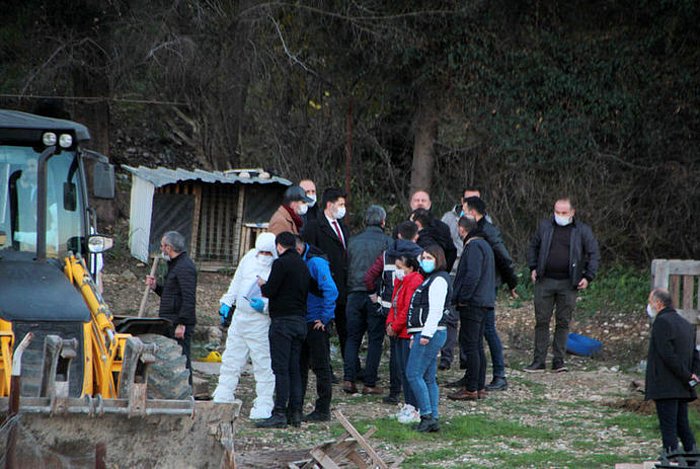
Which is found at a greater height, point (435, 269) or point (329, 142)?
point (329, 142)

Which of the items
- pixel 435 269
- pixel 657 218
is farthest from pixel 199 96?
pixel 435 269

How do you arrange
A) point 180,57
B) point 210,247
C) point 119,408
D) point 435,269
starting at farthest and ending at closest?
point 210,247 → point 180,57 → point 435,269 → point 119,408

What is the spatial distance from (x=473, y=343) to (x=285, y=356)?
241cm

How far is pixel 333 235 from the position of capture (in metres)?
11.8

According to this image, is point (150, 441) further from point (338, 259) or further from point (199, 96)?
point (199, 96)

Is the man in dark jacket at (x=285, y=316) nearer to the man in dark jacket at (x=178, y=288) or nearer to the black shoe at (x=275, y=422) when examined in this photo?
the black shoe at (x=275, y=422)

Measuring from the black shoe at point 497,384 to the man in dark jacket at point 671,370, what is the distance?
11.2 feet

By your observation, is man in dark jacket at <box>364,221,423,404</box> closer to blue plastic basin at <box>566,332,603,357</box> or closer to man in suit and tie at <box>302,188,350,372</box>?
man in suit and tie at <box>302,188,350,372</box>

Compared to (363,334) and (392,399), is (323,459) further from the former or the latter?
(363,334)

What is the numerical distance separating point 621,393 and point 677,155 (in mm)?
8228

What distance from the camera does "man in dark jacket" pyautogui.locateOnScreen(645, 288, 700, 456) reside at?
29.1 feet

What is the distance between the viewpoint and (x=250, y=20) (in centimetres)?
1992

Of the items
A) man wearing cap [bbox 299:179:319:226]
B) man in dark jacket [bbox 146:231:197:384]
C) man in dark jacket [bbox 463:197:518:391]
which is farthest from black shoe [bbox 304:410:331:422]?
man wearing cap [bbox 299:179:319:226]

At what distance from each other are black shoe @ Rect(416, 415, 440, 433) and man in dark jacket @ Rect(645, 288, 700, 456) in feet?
6.74
